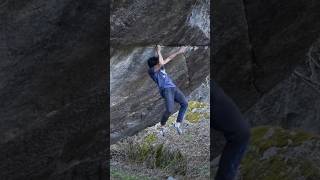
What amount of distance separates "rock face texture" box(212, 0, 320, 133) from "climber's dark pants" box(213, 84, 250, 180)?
0.29 metres

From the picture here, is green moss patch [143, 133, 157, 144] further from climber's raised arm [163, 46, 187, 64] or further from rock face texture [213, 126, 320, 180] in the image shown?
rock face texture [213, 126, 320, 180]

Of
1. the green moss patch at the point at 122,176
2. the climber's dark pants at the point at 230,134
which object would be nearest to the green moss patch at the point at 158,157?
the green moss patch at the point at 122,176

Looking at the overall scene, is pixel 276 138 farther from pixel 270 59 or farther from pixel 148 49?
pixel 148 49

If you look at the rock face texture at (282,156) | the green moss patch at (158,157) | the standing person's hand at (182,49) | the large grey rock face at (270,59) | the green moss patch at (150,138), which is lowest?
the rock face texture at (282,156)

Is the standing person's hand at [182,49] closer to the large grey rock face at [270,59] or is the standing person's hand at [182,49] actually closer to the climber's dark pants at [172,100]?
the climber's dark pants at [172,100]

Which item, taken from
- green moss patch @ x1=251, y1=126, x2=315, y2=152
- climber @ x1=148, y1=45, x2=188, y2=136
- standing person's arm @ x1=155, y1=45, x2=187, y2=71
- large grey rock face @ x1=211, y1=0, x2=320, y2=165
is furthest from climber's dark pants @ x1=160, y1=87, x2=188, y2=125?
green moss patch @ x1=251, y1=126, x2=315, y2=152

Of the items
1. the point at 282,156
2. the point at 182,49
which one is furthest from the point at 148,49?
the point at 282,156

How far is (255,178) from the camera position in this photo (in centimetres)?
203

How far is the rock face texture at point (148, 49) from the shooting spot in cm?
252

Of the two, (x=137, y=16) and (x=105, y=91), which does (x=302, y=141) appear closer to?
(x=105, y=91)

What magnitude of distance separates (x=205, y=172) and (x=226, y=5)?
907 mm

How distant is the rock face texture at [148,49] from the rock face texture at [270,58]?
18.2 inches

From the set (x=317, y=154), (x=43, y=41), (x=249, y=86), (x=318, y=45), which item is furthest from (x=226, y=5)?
(x=43, y=41)

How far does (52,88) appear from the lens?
1682mm
